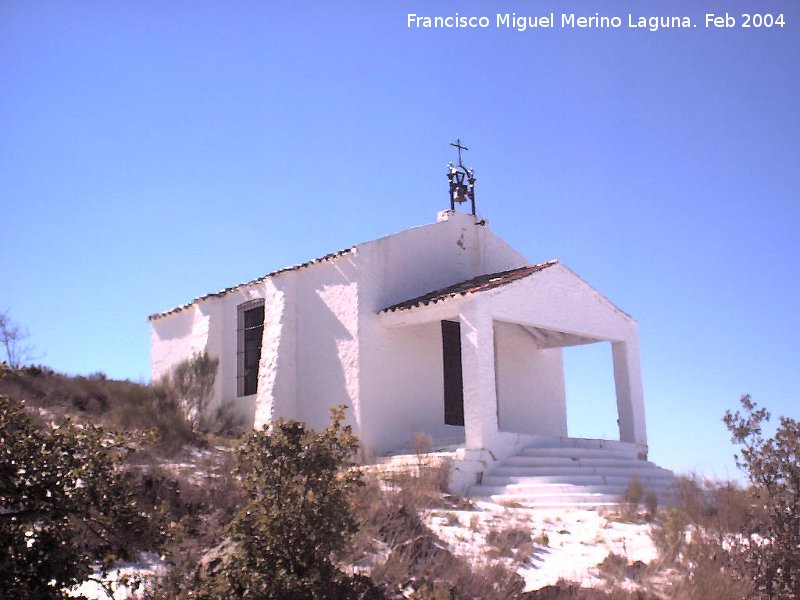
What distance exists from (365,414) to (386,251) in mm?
3306

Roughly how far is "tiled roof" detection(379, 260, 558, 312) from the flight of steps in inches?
117

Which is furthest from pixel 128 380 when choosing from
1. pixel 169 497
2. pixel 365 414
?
pixel 169 497

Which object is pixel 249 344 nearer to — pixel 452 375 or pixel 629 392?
pixel 452 375

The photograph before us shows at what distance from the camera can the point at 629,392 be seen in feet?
54.6

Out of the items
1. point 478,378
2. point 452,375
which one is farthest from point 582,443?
point 478,378

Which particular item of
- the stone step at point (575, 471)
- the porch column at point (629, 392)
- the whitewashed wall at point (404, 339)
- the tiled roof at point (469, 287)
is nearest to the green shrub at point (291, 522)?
the stone step at point (575, 471)

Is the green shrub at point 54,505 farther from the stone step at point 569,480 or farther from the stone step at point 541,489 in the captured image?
the stone step at point 569,480

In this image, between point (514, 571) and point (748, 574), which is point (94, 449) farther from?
point (748, 574)

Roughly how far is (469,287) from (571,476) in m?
3.94

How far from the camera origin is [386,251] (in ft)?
53.1

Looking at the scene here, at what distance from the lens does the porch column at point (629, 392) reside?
16.6m

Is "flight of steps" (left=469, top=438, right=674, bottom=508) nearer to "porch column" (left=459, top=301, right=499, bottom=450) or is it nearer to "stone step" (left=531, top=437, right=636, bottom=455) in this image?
"stone step" (left=531, top=437, right=636, bottom=455)

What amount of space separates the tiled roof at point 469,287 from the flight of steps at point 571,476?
298 centimetres

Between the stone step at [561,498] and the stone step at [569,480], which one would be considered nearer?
the stone step at [561,498]
